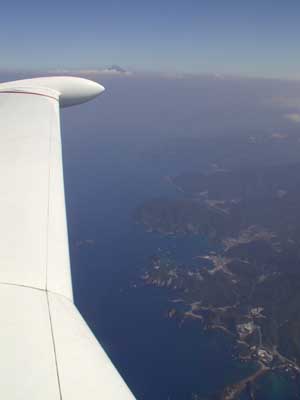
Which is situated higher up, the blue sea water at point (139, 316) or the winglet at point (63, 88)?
the winglet at point (63, 88)

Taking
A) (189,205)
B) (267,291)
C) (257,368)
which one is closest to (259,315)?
(267,291)

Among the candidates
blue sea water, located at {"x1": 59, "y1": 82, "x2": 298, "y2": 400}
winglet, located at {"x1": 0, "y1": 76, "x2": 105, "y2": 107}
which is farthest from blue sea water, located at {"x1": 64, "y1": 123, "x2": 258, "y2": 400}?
winglet, located at {"x1": 0, "y1": 76, "x2": 105, "y2": 107}

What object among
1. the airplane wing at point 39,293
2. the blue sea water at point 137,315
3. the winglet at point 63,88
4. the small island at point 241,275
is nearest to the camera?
the airplane wing at point 39,293

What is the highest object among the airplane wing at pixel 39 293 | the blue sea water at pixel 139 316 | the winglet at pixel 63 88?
the winglet at pixel 63 88

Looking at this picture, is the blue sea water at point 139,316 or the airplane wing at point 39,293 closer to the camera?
the airplane wing at point 39,293

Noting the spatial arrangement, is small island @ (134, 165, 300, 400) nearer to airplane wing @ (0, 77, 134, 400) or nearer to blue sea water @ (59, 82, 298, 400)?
blue sea water @ (59, 82, 298, 400)

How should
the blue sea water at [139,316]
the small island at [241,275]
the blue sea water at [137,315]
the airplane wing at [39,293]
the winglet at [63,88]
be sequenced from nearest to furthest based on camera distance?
the airplane wing at [39,293] → the winglet at [63,88] → the blue sea water at [139,316] → the blue sea water at [137,315] → the small island at [241,275]

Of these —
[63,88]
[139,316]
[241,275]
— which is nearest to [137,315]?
[139,316]

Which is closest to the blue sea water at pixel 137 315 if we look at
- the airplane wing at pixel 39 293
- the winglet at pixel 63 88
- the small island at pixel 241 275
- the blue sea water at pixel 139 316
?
the blue sea water at pixel 139 316

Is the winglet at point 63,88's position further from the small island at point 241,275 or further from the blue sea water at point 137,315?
the small island at point 241,275
